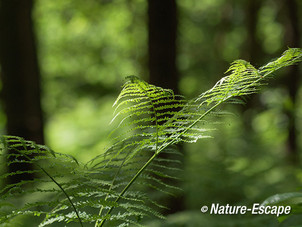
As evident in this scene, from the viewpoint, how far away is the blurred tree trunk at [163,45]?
306 cm

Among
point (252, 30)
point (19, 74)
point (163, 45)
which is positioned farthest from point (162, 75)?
point (252, 30)

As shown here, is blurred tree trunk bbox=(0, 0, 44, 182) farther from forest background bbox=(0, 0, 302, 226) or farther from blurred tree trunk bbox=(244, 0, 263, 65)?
blurred tree trunk bbox=(244, 0, 263, 65)

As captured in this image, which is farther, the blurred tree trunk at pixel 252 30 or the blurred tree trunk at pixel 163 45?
the blurred tree trunk at pixel 252 30

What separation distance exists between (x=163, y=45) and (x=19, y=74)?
6.31ft

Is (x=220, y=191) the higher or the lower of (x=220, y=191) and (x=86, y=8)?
the lower

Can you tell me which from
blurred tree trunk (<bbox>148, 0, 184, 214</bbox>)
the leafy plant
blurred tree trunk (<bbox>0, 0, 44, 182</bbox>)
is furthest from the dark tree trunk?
the leafy plant

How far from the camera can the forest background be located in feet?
10.7

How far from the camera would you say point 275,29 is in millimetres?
11312

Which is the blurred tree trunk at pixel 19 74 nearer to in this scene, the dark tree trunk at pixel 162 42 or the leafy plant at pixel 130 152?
the dark tree trunk at pixel 162 42

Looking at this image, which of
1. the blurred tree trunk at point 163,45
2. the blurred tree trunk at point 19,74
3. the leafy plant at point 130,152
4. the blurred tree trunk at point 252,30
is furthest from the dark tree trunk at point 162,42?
the blurred tree trunk at point 252,30

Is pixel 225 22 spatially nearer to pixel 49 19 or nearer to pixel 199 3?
pixel 199 3

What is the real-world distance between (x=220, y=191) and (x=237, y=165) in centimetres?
81

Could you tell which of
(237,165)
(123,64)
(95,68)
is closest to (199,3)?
(123,64)

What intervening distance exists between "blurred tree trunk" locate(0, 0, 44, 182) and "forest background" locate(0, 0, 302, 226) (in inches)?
0.5
